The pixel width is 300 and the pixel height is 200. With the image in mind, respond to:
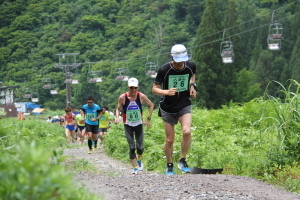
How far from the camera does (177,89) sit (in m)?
9.45

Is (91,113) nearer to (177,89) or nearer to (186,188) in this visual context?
(177,89)

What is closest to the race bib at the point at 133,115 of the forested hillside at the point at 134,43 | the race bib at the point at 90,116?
the race bib at the point at 90,116

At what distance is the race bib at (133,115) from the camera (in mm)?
11547

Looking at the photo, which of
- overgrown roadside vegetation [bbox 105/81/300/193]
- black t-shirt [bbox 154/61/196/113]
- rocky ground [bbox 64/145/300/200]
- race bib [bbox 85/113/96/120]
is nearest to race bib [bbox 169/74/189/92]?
black t-shirt [bbox 154/61/196/113]

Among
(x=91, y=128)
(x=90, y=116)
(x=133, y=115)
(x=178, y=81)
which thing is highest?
(x=178, y=81)

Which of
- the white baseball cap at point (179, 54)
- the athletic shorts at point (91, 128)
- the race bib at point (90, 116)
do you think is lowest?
the athletic shorts at point (91, 128)

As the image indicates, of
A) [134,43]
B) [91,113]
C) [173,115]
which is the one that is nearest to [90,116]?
[91,113]

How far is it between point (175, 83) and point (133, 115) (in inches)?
93.0

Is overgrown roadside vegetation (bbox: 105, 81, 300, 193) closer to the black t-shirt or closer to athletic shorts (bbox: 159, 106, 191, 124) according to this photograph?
athletic shorts (bbox: 159, 106, 191, 124)

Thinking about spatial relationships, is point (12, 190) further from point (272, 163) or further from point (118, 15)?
point (118, 15)

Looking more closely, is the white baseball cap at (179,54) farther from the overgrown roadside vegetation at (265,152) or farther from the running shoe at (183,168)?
the running shoe at (183,168)

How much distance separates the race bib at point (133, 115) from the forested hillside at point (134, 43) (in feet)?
160

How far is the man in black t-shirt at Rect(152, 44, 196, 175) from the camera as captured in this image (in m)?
9.22

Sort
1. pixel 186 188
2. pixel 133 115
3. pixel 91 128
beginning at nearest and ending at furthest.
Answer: pixel 186 188
pixel 133 115
pixel 91 128
